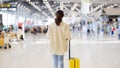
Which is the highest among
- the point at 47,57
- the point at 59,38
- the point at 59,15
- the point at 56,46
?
the point at 59,15

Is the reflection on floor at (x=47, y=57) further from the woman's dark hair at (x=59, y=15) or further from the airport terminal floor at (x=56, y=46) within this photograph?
the woman's dark hair at (x=59, y=15)

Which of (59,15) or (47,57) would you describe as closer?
(59,15)

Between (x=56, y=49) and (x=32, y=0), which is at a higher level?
(x=32, y=0)

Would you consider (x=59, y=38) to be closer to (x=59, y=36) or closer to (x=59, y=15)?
(x=59, y=36)

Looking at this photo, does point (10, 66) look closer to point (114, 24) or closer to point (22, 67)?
point (22, 67)

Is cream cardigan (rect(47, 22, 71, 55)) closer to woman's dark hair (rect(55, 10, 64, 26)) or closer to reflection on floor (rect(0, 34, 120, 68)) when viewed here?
woman's dark hair (rect(55, 10, 64, 26))

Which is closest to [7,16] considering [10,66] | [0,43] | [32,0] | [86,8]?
[32,0]

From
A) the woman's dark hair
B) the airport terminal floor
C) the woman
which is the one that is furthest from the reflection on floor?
the woman's dark hair

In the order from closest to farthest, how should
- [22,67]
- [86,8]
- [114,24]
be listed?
[22,67] → [86,8] → [114,24]

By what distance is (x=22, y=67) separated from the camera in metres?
8.27

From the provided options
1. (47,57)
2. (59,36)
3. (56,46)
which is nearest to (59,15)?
(59,36)

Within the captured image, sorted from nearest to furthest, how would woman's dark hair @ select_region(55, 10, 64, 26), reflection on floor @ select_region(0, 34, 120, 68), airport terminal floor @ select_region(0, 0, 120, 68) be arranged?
woman's dark hair @ select_region(55, 10, 64, 26) → airport terminal floor @ select_region(0, 0, 120, 68) → reflection on floor @ select_region(0, 34, 120, 68)

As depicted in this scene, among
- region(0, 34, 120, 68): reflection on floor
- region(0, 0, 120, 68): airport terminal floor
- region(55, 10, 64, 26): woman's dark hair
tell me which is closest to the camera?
region(55, 10, 64, 26): woman's dark hair

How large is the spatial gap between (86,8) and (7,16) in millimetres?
17954
